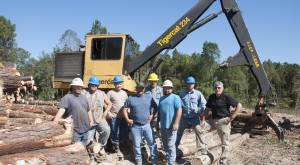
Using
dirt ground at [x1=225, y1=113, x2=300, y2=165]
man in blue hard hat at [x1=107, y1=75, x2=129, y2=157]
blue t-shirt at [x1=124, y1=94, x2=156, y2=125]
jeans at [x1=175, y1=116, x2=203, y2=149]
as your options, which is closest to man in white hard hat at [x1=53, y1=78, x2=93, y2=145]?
blue t-shirt at [x1=124, y1=94, x2=156, y2=125]

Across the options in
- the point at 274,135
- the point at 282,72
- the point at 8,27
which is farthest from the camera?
the point at 8,27

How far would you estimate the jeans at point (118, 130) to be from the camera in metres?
7.34

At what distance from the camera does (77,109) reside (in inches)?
235

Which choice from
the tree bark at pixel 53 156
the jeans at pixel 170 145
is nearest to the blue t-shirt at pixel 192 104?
the jeans at pixel 170 145

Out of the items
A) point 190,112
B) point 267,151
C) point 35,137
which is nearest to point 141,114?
point 190,112

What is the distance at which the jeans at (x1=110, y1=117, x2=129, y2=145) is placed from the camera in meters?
7.34

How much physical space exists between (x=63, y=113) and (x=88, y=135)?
3.01 ft

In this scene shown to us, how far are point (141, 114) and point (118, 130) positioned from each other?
1.07 meters

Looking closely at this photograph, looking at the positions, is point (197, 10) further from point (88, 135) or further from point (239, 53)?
point (88, 135)

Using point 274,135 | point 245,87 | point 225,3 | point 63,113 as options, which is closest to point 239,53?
point 225,3

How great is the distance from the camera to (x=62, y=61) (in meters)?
10.0

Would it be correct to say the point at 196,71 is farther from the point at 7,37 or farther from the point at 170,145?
the point at 170,145

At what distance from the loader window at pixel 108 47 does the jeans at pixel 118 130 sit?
2.46 metres

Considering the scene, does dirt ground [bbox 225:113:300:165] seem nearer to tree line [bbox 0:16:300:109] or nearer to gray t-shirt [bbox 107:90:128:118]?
gray t-shirt [bbox 107:90:128:118]
